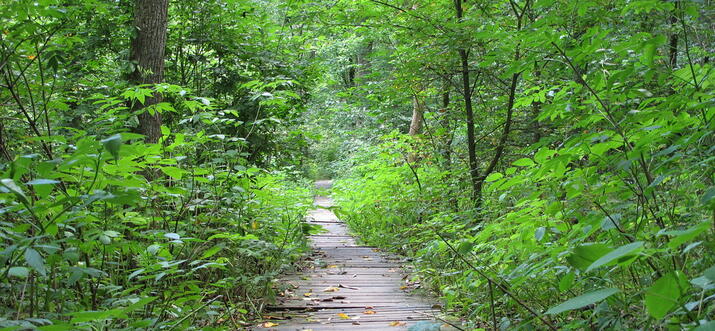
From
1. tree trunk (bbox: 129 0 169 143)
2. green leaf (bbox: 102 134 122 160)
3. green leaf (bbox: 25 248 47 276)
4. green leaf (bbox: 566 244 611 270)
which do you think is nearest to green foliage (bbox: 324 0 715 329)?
green leaf (bbox: 566 244 611 270)

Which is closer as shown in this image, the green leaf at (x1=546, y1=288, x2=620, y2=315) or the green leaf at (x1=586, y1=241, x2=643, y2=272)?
the green leaf at (x1=586, y1=241, x2=643, y2=272)

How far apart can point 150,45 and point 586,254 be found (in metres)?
5.46

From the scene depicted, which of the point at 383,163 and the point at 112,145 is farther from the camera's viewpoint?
the point at 383,163

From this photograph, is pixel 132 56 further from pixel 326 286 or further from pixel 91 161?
pixel 91 161

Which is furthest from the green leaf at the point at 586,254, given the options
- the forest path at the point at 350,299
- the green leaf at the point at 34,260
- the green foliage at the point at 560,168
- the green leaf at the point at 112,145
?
the forest path at the point at 350,299

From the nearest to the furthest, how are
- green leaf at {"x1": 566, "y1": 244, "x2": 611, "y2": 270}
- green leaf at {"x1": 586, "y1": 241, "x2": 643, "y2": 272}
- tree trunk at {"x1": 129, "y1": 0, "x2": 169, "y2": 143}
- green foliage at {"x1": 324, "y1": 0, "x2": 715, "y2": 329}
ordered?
green leaf at {"x1": 586, "y1": 241, "x2": 643, "y2": 272}
green leaf at {"x1": 566, "y1": 244, "x2": 611, "y2": 270}
green foliage at {"x1": 324, "y1": 0, "x2": 715, "y2": 329}
tree trunk at {"x1": 129, "y1": 0, "x2": 169, "y2": 143}

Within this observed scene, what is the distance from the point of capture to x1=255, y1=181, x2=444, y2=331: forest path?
395 centimetres

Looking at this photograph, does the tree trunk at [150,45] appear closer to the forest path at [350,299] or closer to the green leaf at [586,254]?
the forest path at [350,299]

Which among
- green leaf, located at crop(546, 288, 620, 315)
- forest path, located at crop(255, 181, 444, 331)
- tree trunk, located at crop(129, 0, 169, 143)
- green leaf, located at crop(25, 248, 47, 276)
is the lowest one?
forest path, located at crop(255, 181, 444, 331)

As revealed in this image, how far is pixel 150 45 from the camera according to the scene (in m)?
5.70

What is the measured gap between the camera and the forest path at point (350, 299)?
395 cm

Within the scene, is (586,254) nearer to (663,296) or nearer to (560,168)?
(663,296)

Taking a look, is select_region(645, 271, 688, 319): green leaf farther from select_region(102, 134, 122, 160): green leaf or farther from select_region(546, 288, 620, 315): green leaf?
select_region(102, 134, 122, 160): green leaf

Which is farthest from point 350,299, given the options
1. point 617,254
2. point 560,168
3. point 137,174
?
point 617,254
